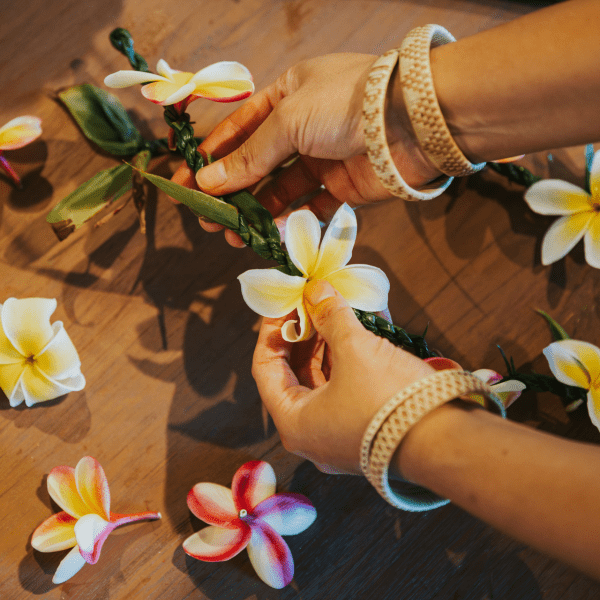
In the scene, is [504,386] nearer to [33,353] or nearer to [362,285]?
[362,285]

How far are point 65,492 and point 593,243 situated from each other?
624 mm

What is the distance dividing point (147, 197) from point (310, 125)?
0.74ft

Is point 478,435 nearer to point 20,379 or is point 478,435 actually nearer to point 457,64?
point 457,64

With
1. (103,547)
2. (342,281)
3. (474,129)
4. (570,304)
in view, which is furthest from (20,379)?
(570,304)

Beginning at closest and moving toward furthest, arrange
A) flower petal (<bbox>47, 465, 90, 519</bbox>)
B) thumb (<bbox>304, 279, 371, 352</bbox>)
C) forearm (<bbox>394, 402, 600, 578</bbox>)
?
forearm (<bbox>394, 402, 600, 578</bbox>)
thumb (<bbox>304, 279, 371, 352</bbox>)
flower petal (<bbox>47, 465, 90, 519</bbox>)

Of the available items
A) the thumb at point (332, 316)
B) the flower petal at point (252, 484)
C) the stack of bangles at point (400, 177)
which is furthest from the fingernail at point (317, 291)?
the flower petal at point (252, 484)

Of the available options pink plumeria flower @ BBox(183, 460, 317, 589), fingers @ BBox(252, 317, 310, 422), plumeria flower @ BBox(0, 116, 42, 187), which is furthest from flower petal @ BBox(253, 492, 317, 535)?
plumeria flower @ BBox(0, 116, 42, 187)

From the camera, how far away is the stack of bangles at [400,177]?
0.27m

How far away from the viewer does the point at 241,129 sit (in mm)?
454

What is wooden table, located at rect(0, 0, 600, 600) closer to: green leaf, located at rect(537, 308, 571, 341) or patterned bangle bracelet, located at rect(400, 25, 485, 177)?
green leaf, located at rect(537, 308, 571, 341)

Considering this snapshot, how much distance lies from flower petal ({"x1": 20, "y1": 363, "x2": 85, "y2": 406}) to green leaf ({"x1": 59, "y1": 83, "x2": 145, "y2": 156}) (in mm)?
251

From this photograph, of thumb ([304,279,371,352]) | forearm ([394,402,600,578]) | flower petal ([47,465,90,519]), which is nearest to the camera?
forearm ([394,402,600,578])

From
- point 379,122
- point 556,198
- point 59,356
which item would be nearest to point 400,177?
point 379,122

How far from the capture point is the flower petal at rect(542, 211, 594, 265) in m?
0.48
